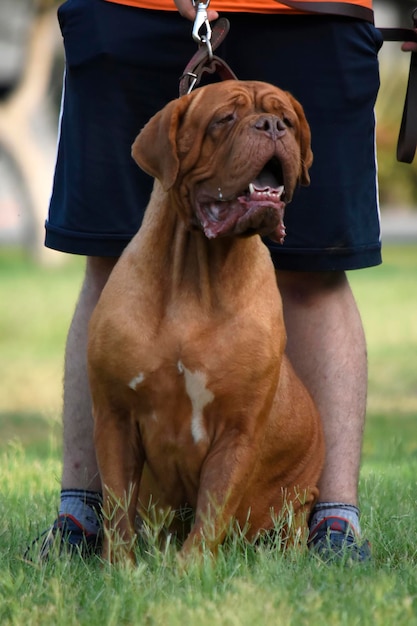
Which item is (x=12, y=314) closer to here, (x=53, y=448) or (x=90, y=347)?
(x=53, y=448)

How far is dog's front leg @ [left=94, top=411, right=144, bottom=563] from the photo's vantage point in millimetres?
3656

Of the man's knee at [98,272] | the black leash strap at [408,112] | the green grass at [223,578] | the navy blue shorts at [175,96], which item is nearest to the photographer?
the green grass at [223,578]

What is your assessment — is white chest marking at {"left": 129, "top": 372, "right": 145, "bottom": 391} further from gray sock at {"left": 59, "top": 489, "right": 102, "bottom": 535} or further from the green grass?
gray sock at {"left": 59, "top": 489, "right": 102, "bottom": 535}

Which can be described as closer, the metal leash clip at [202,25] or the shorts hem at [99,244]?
the metal leash clip at [202,25]

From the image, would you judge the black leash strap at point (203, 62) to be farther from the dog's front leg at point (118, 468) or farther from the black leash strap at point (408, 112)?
the dog's front leg at point (118, 468)

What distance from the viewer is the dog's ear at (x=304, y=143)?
3.71 metres

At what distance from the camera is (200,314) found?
366 centimetres

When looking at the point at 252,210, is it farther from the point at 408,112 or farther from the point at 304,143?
the point at 408,112

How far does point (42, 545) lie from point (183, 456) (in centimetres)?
54

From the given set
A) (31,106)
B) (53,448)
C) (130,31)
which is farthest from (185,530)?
(31,106)

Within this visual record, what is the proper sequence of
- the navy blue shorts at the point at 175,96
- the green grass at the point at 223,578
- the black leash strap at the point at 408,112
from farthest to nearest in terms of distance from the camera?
the black leash strap at the point at 408,112 < the navy blue shorts at the point at 175,96 < the green grass at the point at 223,578

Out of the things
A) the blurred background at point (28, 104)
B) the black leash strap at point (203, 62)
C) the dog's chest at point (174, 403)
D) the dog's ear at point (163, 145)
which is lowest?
the dog's chest at point (174, 403)

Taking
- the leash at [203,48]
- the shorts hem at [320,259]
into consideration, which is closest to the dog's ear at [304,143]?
the leash at [203,48]

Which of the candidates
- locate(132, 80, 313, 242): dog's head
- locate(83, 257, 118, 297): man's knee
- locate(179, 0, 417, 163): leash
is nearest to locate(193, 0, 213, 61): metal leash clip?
locate(179, 0, 417, 163): leash
